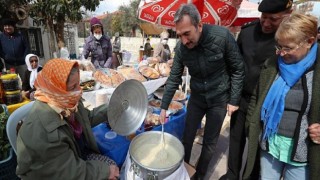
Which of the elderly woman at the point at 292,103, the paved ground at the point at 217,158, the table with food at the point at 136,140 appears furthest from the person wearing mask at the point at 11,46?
the elderly woman at the point at 292,103

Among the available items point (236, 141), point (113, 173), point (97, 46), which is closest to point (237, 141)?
point (236, 141)

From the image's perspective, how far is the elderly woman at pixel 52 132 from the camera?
1188mm

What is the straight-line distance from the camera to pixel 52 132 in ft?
3.98

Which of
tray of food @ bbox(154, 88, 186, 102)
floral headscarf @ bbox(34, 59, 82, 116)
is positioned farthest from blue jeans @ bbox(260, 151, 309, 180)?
tray of food @ bbox(154, 88, 186, 102)

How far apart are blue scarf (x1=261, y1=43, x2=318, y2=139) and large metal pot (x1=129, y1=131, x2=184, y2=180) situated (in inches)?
26.0

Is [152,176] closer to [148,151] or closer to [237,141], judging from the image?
[148,151]

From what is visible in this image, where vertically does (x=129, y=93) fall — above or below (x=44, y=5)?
below

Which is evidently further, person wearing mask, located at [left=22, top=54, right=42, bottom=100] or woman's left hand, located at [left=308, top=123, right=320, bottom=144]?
person wearing mask, located at [left=22, top=54, right=42, bottom=100]

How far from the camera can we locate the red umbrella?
3.80 meters

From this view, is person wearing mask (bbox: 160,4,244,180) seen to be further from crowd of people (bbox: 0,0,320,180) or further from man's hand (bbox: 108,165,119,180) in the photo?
man's hand (bbox: 108,165,119,180)

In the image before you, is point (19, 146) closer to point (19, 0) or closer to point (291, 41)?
point (291, 41)

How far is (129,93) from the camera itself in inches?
69.4

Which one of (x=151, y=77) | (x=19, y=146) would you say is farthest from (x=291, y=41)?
(x=151, y=77)

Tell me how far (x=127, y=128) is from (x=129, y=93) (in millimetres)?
295
